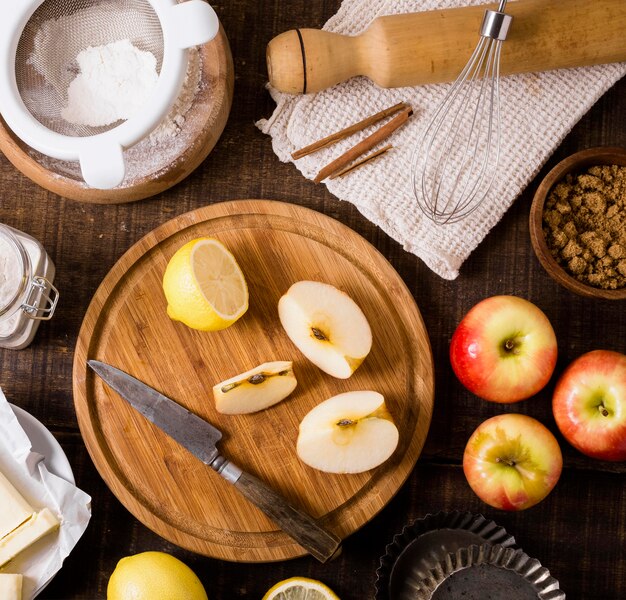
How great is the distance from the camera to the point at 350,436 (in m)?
0.96

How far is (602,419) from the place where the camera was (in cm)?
96

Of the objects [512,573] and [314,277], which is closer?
[512,573]

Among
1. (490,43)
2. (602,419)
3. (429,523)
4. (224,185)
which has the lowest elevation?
(429,523)

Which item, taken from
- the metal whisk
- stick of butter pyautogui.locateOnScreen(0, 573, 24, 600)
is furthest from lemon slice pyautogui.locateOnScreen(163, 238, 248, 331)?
stick of butter pyautogui.locateOnScreen(0, 573, 24, 600)

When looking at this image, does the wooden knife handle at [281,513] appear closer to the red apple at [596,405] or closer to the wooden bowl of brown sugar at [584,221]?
the red apple at [596,405]

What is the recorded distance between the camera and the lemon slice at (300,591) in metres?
0.98

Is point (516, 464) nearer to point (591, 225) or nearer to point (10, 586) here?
point (591, 225)

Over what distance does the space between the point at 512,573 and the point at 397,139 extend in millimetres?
618

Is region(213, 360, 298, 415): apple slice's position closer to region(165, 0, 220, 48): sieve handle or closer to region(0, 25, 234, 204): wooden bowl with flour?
region(0, 25, 234, 204): wooden bowl with flour

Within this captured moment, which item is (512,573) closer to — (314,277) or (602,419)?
(602,419)

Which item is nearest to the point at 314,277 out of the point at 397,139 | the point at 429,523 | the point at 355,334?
the point at 355,334

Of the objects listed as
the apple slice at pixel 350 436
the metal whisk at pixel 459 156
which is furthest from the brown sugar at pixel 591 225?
the apple slice at pixel 350 436

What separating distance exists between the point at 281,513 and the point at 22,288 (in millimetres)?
465

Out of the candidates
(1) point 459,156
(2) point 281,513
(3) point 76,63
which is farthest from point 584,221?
(3) point 76,63
